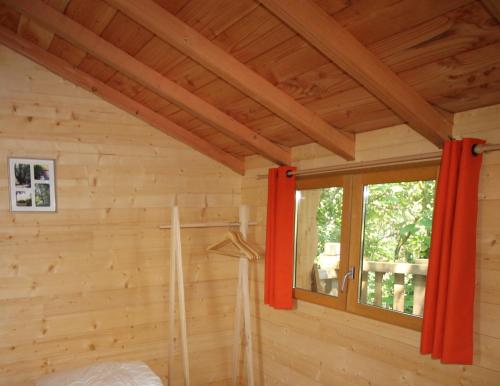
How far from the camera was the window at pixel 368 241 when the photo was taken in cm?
233

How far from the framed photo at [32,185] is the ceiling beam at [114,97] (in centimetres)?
68

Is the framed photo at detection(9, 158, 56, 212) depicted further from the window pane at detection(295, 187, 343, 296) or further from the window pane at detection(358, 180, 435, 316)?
the window pane at detection(358, 180, 435, 316)

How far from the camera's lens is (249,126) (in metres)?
3.02

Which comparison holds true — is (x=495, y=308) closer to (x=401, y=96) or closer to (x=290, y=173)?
(x=401, y=96)

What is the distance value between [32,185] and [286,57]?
2.18 meters

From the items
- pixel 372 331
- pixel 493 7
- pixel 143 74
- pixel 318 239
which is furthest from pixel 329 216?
pixel 493 7

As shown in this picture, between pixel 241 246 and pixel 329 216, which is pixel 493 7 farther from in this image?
pixel 241 246

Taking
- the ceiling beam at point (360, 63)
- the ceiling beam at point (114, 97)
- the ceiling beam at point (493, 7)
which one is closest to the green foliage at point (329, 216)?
the ceiling beam at point (360, 63)

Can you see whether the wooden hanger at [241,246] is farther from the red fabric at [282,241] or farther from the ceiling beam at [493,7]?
the ceiling beam at [493,7]

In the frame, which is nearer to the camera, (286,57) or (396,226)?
(286,57)

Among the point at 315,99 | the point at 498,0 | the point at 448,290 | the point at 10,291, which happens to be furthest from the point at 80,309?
the point at 498,0

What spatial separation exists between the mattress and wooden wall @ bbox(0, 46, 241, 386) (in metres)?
0.70

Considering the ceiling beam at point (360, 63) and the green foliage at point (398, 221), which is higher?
the ceiling beam at point (360, 63)

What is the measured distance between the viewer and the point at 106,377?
7.90 feet
